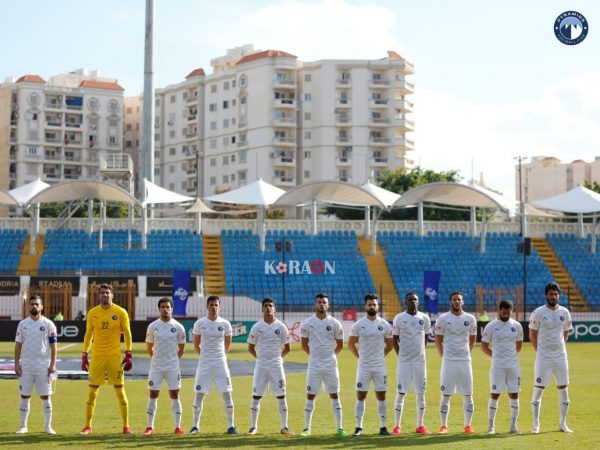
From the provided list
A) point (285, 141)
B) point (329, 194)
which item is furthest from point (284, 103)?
point (329, 194)

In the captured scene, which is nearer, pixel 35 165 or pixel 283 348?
pixel 283 348

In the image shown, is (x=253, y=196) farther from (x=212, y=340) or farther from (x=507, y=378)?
(x=507, y=378)

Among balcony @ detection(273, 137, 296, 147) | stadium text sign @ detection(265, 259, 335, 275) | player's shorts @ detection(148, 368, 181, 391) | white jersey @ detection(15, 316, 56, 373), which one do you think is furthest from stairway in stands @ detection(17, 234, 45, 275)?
balcony @ detection(273, 137, 296, 147)

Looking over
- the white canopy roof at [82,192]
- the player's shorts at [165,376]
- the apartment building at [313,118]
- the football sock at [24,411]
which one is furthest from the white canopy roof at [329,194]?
the apartment building at [313,118]

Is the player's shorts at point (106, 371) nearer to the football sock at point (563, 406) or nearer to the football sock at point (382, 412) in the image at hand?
the football sock at point (382, 412)

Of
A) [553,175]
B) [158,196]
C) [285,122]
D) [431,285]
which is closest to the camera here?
[431,285]

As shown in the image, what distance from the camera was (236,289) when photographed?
49.8 meters

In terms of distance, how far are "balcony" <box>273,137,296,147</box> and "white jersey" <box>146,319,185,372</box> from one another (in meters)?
93.2

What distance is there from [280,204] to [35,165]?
236 feet

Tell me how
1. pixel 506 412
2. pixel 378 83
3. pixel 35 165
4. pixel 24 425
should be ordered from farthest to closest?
pixel 35 165 → pixel 378 83 → pixel 506 412 → pixel 24 425

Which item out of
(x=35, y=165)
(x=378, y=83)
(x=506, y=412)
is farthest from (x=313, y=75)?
(x=506, y=412)

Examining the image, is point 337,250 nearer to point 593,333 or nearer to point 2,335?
point 593,333

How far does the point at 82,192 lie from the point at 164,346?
37664mm

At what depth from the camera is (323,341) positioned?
50.5 ft
